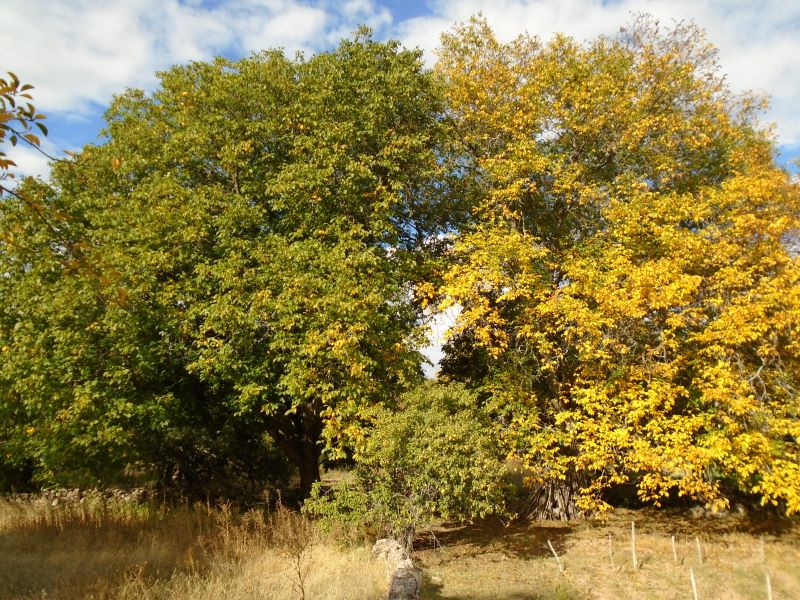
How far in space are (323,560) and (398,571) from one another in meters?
2.08

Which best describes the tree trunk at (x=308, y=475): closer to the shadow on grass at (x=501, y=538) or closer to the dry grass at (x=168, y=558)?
the dry grass at (x=168, y=558)

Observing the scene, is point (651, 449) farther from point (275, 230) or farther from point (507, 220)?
point (275, 230)

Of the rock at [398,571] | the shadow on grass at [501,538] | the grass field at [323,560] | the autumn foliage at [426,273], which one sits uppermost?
the autumn foliage at [426,273]

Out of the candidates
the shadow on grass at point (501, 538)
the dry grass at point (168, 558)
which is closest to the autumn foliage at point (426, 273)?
the shadow on grass at point (501, 538)

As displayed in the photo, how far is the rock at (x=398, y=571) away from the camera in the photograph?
7.09 metres

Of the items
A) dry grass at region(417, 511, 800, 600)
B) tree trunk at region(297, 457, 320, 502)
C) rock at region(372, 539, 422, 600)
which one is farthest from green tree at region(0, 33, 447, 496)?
dry grass at region(417, 511, 800, 600)

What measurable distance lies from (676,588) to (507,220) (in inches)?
389

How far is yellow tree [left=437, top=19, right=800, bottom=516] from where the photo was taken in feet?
36.2

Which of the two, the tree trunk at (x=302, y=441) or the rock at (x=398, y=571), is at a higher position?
the tree trunk at (x=302, y=441)

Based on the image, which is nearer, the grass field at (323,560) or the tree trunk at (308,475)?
the grass field at (323,560)

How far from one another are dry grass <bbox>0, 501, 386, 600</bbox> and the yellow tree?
5.72 metres

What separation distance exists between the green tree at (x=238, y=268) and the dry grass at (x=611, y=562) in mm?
3858

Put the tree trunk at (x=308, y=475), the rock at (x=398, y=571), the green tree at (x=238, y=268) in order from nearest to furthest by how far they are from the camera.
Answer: the rock at (x=398, y=571) → the green tree at (x=238, y=268) → the tree trunk at (x=308, y=475)

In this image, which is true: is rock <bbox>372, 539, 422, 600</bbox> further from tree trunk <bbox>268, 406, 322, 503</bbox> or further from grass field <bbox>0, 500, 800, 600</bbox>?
tree trunk <bbox>268, 406, 322, 503</bbox>
